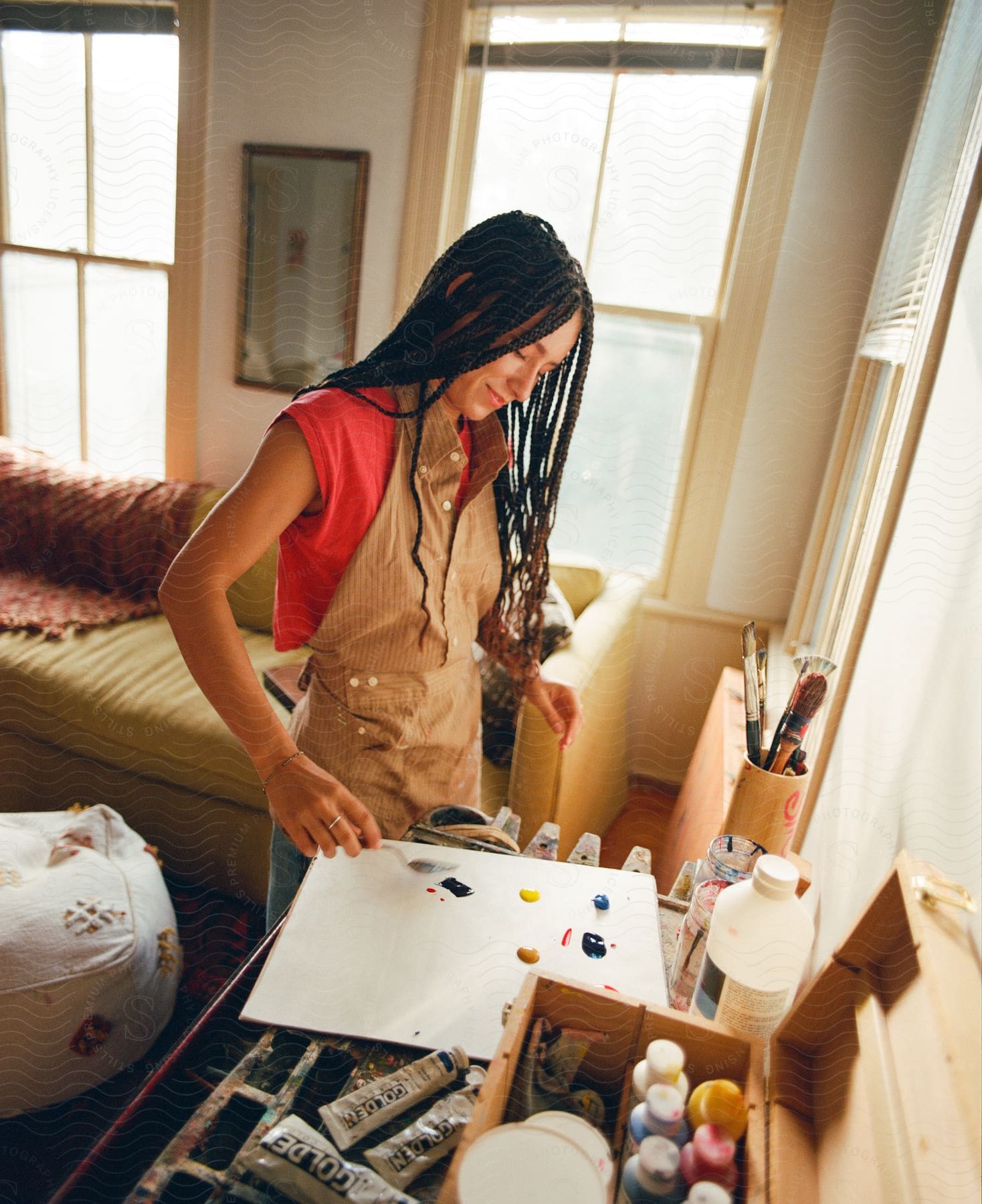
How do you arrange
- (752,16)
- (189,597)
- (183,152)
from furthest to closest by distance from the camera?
1. (183,152)
2. (752,16)
3. (189,597)

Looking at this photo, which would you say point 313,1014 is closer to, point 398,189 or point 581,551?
point 581,551

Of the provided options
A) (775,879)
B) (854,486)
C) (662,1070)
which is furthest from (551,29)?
(662,1070)

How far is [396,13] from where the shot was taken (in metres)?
1.75

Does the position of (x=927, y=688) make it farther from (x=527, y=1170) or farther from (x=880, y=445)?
(x=880, y=445)

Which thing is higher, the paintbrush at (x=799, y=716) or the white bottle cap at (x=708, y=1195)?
the paintbrush at (x=799, y=716)

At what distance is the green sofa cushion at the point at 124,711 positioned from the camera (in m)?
1.56

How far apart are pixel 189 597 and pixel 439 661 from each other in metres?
0.30

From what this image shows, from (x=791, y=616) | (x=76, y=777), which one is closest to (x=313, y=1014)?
(x=76, y=777)

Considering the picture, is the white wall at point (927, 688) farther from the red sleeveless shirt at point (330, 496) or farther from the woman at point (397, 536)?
the red sleeveless shirt at point (330, 496)

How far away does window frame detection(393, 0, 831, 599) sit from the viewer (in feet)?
5.49

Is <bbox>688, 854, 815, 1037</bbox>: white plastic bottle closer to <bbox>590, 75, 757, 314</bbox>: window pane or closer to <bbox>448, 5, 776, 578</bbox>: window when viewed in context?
<bbox>448, 5, 776, 578</bbox>: window

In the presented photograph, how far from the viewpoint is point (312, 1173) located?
391 millimetres

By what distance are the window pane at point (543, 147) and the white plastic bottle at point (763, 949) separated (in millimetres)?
1630

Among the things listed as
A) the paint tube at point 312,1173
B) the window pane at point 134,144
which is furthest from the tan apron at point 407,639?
the window pane at point 134,144
